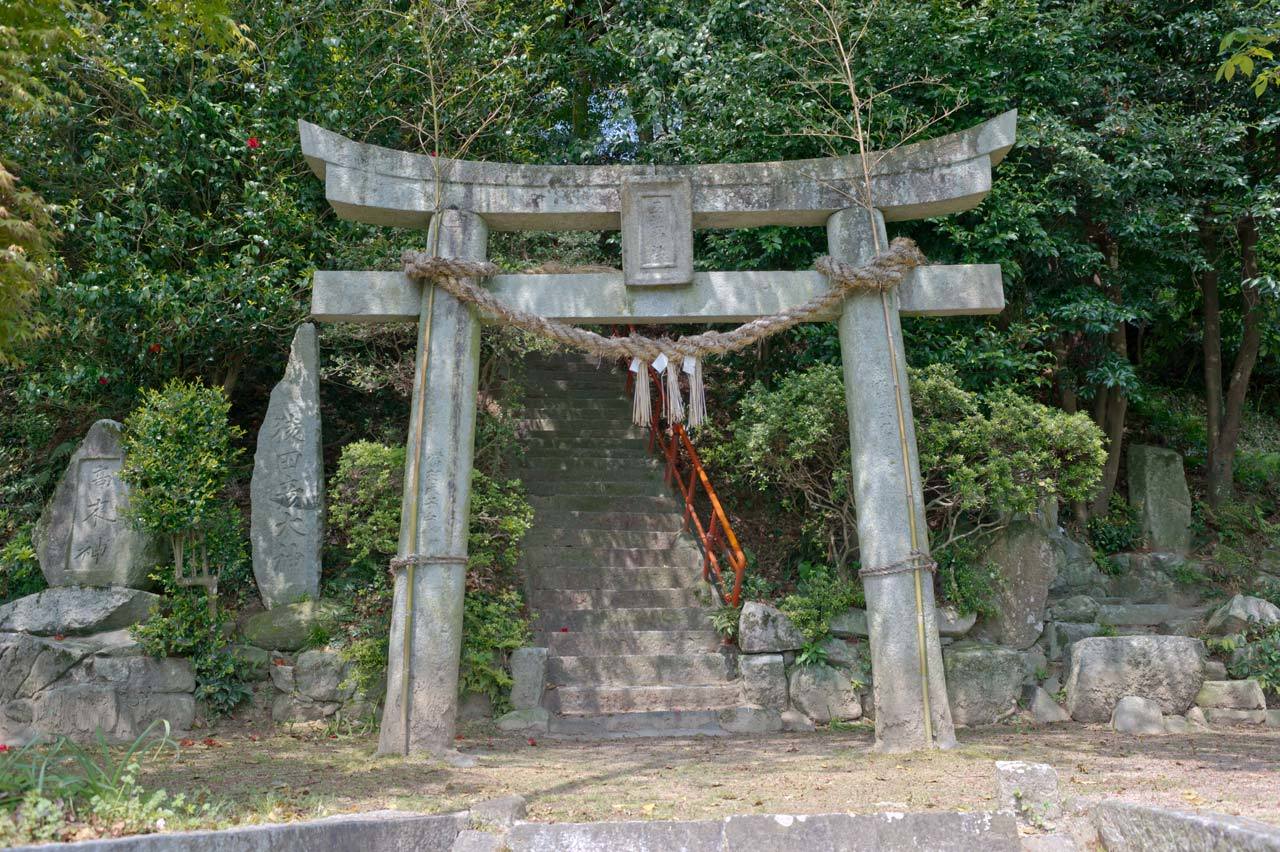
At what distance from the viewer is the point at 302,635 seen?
7.57 metres

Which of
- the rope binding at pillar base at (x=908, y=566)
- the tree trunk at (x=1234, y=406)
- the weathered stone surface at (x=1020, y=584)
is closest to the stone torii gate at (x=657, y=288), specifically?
the rope binding at pillar base at (x=908, y=566)

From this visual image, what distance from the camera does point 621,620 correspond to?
8.23 meters

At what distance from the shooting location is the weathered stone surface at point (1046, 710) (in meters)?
7.44

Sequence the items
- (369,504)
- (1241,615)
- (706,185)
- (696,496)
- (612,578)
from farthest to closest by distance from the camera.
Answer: (696,496) → (612,578) → (1241,615) → (369,504) → (706,185)

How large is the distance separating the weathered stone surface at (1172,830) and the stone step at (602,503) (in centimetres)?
612

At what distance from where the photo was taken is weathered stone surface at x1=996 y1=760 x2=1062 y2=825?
3.85 m

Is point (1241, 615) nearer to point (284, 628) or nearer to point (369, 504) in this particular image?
point (369, 504)

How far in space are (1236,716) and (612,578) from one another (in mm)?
4917

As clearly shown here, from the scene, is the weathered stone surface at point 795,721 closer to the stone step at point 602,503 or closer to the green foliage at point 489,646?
the green foliage at point 489,646

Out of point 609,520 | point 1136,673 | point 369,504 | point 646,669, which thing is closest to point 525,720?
point 646,669

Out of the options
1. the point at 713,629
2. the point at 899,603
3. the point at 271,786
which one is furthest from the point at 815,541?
the point at 271,786

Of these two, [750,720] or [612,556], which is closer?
[750,720]

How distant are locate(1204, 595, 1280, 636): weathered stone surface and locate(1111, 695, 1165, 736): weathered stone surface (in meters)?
1.33

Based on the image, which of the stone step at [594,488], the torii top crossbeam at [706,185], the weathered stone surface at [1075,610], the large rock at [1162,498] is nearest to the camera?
the torii top crossbeam at [706,185]
